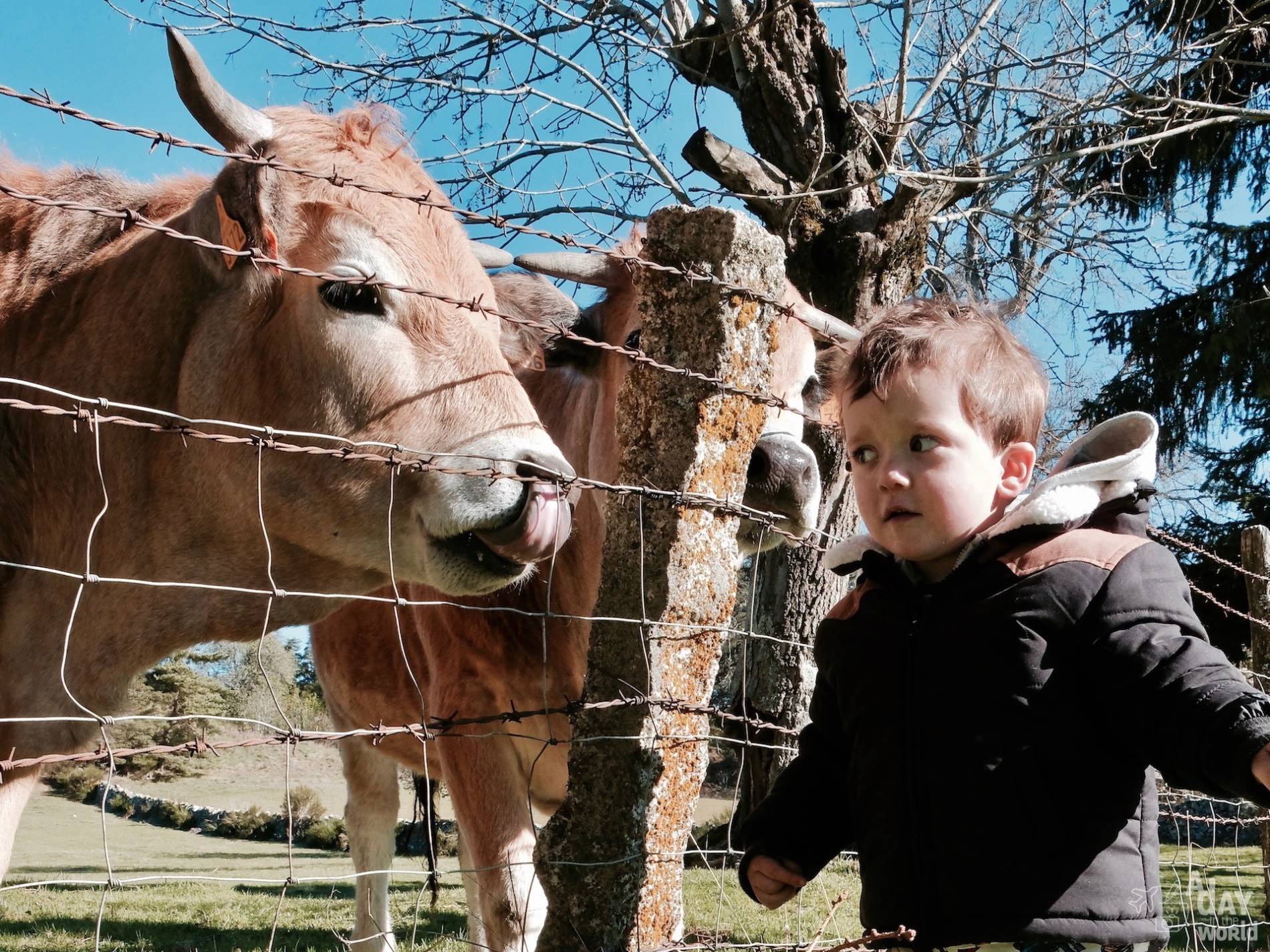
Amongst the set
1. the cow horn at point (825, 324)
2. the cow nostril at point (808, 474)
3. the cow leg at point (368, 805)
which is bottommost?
the cow leg at point (368, 805)

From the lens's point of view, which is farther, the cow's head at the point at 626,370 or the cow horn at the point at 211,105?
the cow's head at the point at 626,370

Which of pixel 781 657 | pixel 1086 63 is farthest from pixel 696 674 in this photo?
pixel 1086 63

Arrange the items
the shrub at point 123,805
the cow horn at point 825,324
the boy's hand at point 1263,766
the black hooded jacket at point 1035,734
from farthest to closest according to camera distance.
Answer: the shrub at point 123,805 < the cow horn at point 825,324 < the black hooded jacket at point 1035,734 < the boy's hand at point 1263,766

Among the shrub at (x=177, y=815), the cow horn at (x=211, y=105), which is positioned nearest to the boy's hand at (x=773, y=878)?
the cow horn at (x=211, y=105)

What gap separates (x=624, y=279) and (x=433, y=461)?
7.50 ft

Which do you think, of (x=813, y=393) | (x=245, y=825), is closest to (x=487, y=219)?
(x=813, y=393)

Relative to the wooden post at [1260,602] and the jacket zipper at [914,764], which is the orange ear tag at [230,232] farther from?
the wooden post at [1260,602]

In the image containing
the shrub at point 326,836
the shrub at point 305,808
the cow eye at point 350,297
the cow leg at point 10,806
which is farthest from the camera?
the shrub at point 305,808

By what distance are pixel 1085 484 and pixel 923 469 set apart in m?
0.29

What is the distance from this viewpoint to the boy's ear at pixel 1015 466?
7.17 feet

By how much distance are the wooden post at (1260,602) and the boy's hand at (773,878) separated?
447 cm

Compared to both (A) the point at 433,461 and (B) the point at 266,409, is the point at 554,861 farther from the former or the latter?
(B) the point at 266,409

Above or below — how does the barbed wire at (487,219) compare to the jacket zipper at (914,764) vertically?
above

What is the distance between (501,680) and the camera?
12.5 feet
